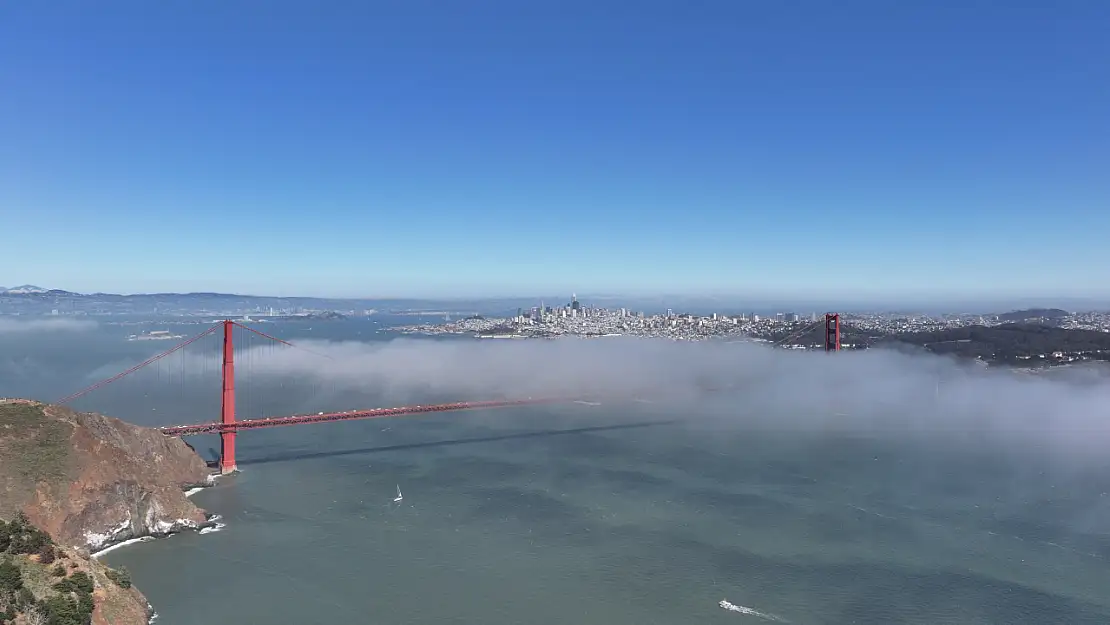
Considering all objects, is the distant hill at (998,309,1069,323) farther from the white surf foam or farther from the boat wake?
the white surf foam

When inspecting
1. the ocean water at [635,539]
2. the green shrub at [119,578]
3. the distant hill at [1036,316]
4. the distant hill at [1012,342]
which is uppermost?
the distant hill at [1036,316]

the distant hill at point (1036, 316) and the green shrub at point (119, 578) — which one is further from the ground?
the distant hill at point (1036, 316)

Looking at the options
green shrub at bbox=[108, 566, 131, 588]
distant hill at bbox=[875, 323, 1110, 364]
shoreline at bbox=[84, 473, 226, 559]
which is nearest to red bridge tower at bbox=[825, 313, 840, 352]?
distant hill at bbox=[875, 323, 1110, 364]

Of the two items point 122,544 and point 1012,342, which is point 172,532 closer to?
point 122,544

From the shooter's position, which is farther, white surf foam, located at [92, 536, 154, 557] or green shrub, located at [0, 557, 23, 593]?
white surf foam, located at [92, 536, 154, 557]

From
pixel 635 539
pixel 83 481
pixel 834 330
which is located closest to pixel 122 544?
pixel 83 481

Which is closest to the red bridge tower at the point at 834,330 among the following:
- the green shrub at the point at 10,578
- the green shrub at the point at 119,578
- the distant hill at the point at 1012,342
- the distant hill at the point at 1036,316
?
the distant hill at the point at 1012,342

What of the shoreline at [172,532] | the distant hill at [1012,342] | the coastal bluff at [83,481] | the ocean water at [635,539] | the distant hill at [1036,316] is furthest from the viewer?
the distant hill at [1036,316]

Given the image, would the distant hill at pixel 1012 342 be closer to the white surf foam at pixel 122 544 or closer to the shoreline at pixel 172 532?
the shoreline at pixel 172 532
